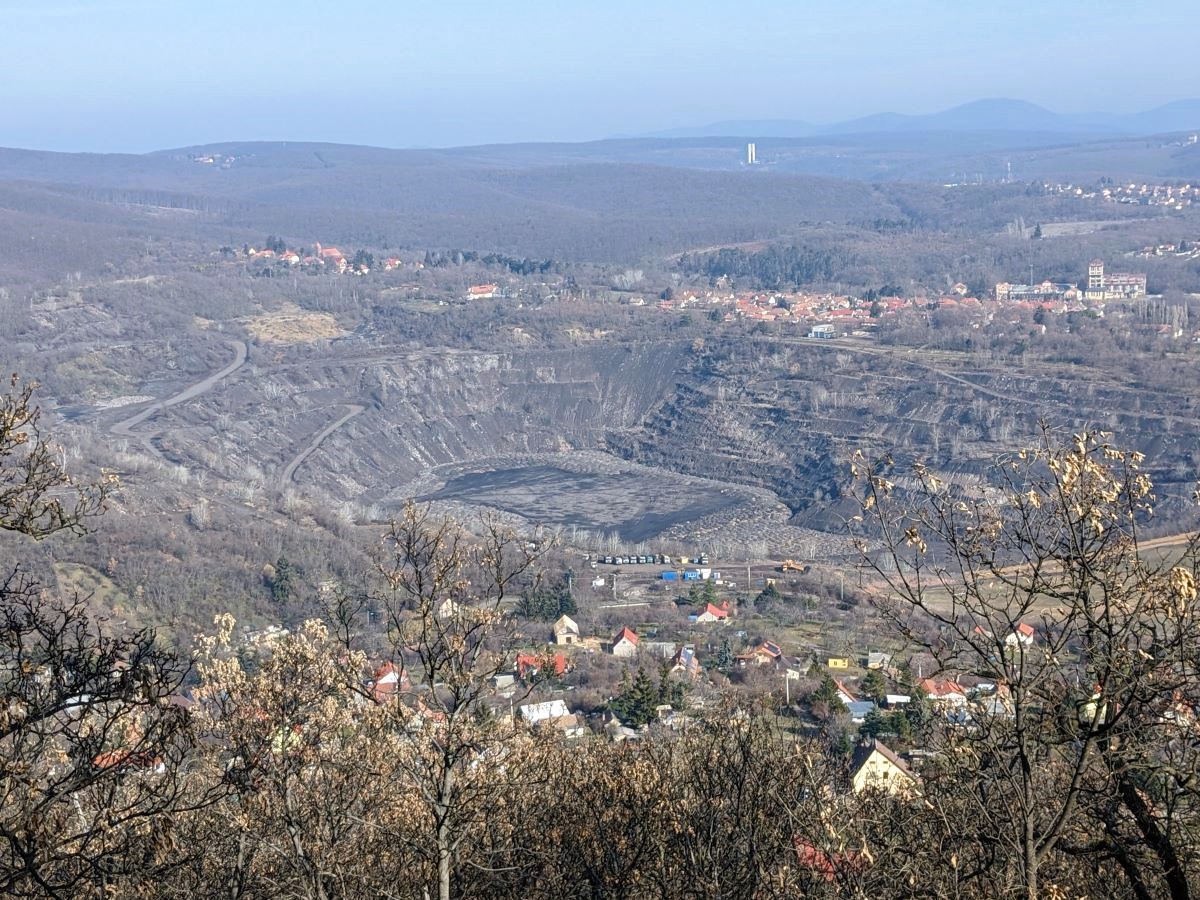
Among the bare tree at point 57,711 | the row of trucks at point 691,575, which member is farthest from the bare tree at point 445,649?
the row of trucks at point 691,575

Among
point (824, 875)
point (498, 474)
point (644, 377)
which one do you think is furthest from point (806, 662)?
point (644, 377)

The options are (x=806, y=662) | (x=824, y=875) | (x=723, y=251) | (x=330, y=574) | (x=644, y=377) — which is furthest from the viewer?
(x=723, y=251)

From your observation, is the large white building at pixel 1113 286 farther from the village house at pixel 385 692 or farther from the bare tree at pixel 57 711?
the bare tree at pixel 57 711

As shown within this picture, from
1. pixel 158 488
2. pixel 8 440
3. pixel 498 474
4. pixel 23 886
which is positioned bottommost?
pixel 498 474

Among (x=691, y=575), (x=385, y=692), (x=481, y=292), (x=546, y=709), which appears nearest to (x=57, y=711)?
(x=385, y=692)

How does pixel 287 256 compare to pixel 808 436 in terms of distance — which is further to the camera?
pixel 287 256

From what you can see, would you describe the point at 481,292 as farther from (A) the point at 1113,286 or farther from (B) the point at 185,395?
(A) the point at 1113,286

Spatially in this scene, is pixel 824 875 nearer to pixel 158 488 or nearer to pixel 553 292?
pixel 158 488
